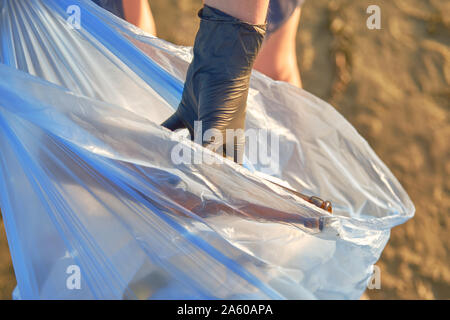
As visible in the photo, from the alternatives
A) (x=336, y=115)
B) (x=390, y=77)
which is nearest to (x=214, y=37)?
(x=336, y=115)

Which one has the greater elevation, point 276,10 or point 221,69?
point 276,10

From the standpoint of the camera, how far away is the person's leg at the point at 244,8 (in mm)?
746

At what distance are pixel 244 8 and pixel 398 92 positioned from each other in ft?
2.80

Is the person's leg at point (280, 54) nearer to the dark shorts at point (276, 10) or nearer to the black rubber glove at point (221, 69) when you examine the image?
the dark shorts at point (276, 10)

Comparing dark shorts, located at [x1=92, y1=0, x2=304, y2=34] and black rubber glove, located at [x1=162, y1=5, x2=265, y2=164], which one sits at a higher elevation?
dark shorts, located at [x1=92, y1=0, x2=304, y2=34]

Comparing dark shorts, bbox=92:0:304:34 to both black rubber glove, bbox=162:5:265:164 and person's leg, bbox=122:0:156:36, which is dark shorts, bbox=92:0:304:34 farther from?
black rubber glove, bbox=162:5:265:164

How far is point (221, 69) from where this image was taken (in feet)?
2.53

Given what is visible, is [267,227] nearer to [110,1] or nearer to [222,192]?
[222,192]

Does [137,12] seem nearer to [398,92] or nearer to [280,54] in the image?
[280,54]

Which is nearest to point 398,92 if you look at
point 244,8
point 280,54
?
point 280,54

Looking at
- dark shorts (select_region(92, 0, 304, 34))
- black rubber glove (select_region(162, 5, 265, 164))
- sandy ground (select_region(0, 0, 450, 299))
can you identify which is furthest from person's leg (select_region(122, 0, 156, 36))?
sandy ground (select_region(0, 0, 450, 299))

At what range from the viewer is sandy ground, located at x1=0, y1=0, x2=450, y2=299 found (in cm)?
111

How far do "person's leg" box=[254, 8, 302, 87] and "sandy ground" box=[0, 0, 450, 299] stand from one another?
295 millimetres

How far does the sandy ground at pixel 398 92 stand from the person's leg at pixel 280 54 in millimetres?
295
